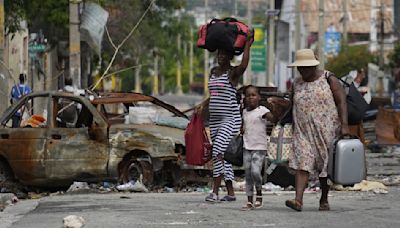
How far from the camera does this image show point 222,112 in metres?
12.3

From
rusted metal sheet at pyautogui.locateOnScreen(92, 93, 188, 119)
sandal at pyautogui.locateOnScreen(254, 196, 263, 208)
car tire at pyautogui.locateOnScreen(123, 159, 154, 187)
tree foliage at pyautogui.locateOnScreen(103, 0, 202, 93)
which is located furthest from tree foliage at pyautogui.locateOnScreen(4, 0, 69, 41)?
sandal at pyautogui.locateOnScreen(254, 196, 263, 208)

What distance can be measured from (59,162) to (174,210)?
3923mm

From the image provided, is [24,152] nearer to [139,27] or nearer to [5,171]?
[5,171]

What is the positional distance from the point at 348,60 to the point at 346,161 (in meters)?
57.1

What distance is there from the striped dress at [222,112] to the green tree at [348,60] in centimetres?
5406

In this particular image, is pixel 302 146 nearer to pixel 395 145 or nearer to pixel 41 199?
pixel 41 199

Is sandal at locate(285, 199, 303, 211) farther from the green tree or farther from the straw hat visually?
the green tree

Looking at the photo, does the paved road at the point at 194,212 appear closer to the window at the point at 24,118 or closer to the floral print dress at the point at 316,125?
the floral print dress at the point at 316,125

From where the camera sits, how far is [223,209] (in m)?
11.7

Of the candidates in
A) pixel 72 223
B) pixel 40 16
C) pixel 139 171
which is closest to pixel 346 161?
pixel 72 223

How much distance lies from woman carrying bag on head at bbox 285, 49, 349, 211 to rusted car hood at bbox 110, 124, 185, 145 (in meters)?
4.09

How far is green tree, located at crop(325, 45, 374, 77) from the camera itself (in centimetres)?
6681

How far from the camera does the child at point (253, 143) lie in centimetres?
1173

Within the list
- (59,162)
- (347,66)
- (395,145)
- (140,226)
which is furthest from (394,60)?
(140,226)
